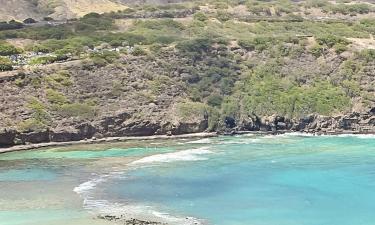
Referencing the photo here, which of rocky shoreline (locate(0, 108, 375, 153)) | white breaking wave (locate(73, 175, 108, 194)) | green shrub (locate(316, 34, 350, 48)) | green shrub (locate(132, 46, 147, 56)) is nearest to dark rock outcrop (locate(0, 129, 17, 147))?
rocky shoreline (locate(0, 108, 375, 153))

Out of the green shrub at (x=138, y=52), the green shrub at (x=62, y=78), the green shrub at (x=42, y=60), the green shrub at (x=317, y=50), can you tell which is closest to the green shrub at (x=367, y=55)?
the green shrub at (x=317, y=50)

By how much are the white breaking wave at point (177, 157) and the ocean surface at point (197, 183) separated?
0.35 ft

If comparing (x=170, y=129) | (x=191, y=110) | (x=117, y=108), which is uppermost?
(x=117, y=108)

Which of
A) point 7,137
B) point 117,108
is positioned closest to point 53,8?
point 117,108

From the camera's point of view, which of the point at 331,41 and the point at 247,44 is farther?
the point at 247,44

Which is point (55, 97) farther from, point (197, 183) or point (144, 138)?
point (197, 183)

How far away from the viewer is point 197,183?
6041cm

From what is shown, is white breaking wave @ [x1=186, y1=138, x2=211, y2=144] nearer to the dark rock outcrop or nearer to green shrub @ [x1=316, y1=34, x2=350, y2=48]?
the dark rock outcrop

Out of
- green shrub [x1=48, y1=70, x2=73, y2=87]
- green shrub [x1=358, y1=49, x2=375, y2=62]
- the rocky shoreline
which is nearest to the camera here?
the rocky shoreline

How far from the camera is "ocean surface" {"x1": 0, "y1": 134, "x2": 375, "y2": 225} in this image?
1928 inches

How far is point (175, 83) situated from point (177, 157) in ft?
92.3

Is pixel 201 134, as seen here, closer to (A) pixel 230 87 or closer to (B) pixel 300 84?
(A) pixel 230 87

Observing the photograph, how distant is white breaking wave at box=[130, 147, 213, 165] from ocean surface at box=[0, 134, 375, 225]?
11cm

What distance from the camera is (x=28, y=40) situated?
113438 mm
